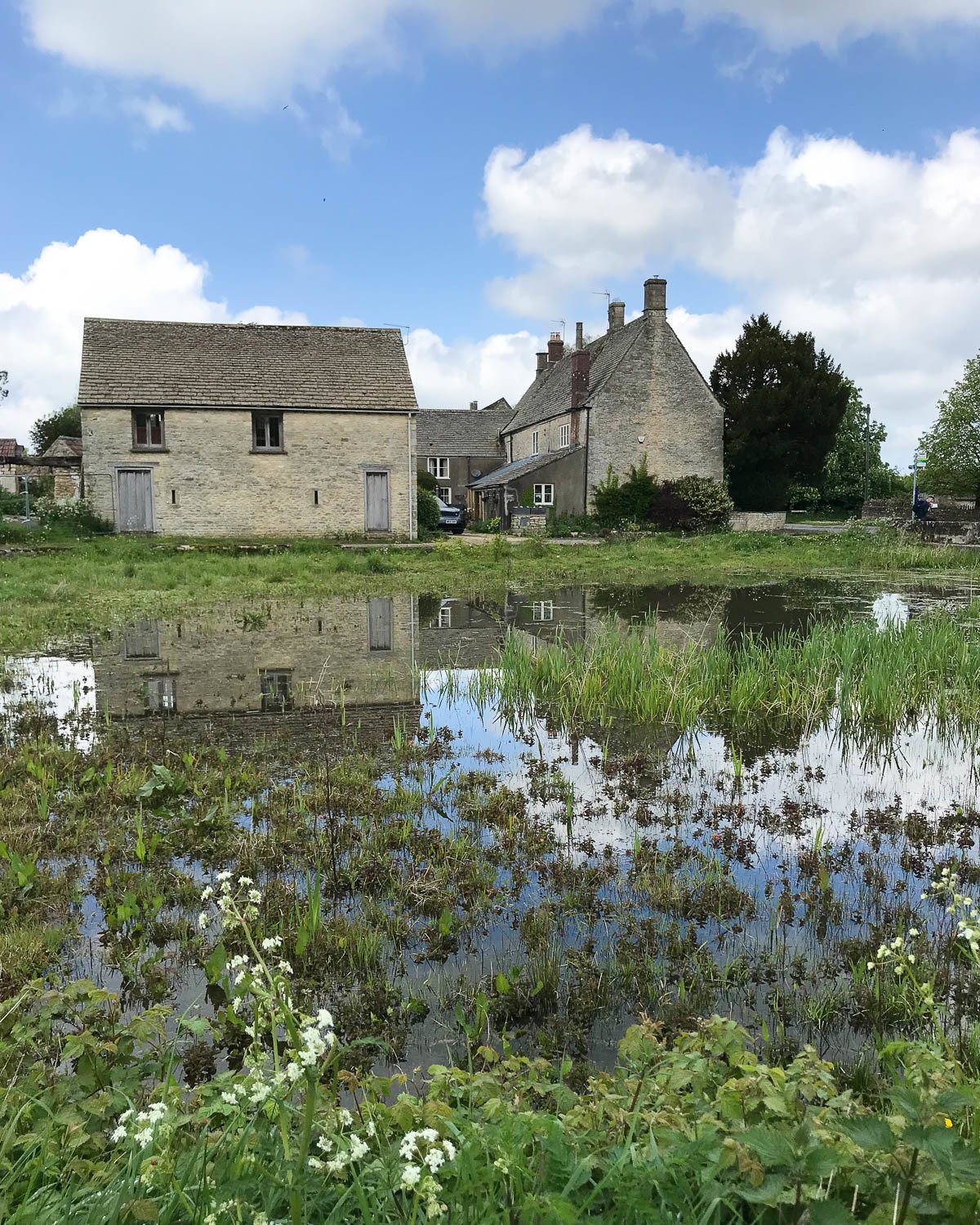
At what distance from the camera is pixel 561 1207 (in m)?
1.84

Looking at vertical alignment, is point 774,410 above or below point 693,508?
above

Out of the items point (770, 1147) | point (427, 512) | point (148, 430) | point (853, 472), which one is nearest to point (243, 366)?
point (148, 430)

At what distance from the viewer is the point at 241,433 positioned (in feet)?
111

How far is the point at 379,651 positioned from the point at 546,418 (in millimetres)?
40819

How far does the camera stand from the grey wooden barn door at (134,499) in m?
33.0

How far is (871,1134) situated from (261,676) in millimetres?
9252

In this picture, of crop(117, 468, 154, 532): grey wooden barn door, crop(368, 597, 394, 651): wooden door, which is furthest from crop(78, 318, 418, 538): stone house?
crop(368, 597, 394, 651): wooden door

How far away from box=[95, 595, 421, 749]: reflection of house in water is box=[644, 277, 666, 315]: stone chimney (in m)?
33.1

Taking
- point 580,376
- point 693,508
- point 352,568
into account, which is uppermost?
point 580,376

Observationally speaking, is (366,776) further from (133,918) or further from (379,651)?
(379,651)

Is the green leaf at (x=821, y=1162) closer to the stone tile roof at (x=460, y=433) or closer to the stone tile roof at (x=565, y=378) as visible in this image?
the stone tile roof at (x=565, y=378)

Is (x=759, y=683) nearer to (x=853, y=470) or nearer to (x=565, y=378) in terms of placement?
(x=565, y=378)

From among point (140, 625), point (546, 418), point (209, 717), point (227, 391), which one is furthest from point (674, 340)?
point (209, 717)

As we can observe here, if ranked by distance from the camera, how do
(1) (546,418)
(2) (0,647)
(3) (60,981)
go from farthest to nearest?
(1) (546,418)
(2) (0,647)
(3) (60,981)
